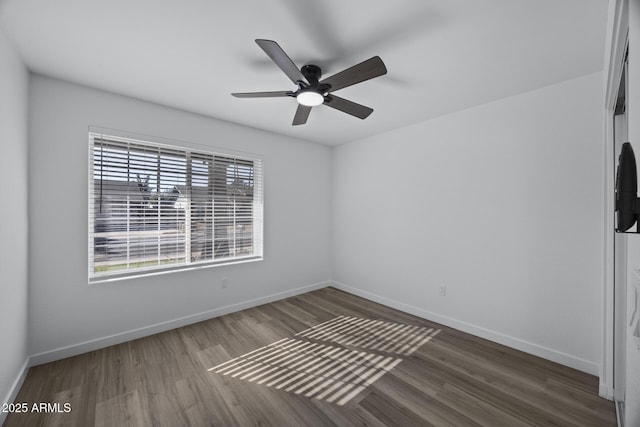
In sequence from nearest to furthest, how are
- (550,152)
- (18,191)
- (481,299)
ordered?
(18,191) < (550,152) < (481,299)

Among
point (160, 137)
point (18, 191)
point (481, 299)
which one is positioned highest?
point (160, 137)

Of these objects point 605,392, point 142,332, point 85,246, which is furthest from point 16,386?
point 605,392

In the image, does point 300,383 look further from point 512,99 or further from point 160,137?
point 512,99

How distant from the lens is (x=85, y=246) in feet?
8.02

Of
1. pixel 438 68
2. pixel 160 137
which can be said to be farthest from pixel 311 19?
pixel 160 137

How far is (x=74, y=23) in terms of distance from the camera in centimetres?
166

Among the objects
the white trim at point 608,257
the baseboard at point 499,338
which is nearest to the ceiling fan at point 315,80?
the white trim at point 608,257

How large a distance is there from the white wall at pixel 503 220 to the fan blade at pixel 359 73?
5.60ft

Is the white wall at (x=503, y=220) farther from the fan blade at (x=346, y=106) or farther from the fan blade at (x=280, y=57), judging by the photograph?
the fan blade at (x=280, y=57)

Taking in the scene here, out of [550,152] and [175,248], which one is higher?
[550,152]

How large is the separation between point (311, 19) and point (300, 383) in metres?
2.57

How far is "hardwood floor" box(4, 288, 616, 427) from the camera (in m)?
1.72

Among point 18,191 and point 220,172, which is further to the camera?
point 220,172

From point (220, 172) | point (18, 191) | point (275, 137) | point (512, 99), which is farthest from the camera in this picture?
point (275, 137)
